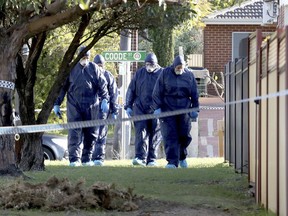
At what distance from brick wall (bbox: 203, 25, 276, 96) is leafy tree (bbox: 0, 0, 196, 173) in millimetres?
22512

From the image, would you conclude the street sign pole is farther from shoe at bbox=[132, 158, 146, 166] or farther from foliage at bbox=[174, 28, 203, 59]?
foliage at bbox=[174, 28, 203, 59]

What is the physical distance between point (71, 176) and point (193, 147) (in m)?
13.3

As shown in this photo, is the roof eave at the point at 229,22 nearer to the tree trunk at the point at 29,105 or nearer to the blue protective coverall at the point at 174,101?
the blue protective coverall at the point at 174,101

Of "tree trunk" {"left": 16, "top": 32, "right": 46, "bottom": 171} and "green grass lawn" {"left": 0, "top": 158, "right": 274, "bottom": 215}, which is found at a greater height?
"tree trunk" {"left": 16, "top": 32, "right": 46, "bottom": 171}

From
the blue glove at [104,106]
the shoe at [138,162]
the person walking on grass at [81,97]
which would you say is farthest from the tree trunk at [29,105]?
the shoe at [138,162]

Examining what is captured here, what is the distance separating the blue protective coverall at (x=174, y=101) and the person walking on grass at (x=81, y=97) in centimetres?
139

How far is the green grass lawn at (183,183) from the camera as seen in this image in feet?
32.1

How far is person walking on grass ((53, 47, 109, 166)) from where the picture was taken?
1673cm

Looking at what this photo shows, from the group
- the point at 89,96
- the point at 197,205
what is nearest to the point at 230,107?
the point at 89,96

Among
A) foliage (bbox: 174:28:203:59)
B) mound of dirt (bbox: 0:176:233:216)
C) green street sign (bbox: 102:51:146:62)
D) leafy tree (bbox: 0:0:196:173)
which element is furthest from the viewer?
foliage (bbox: 174:28:203:59)

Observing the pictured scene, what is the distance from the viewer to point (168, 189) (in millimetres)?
11188

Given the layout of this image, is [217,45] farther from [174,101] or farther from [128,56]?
[174,101]

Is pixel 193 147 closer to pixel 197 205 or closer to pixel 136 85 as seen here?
pixel 136 85

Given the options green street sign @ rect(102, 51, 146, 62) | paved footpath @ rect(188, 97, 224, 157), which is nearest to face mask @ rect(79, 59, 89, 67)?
green street sign @ rect(102, 51, 146, 62)
